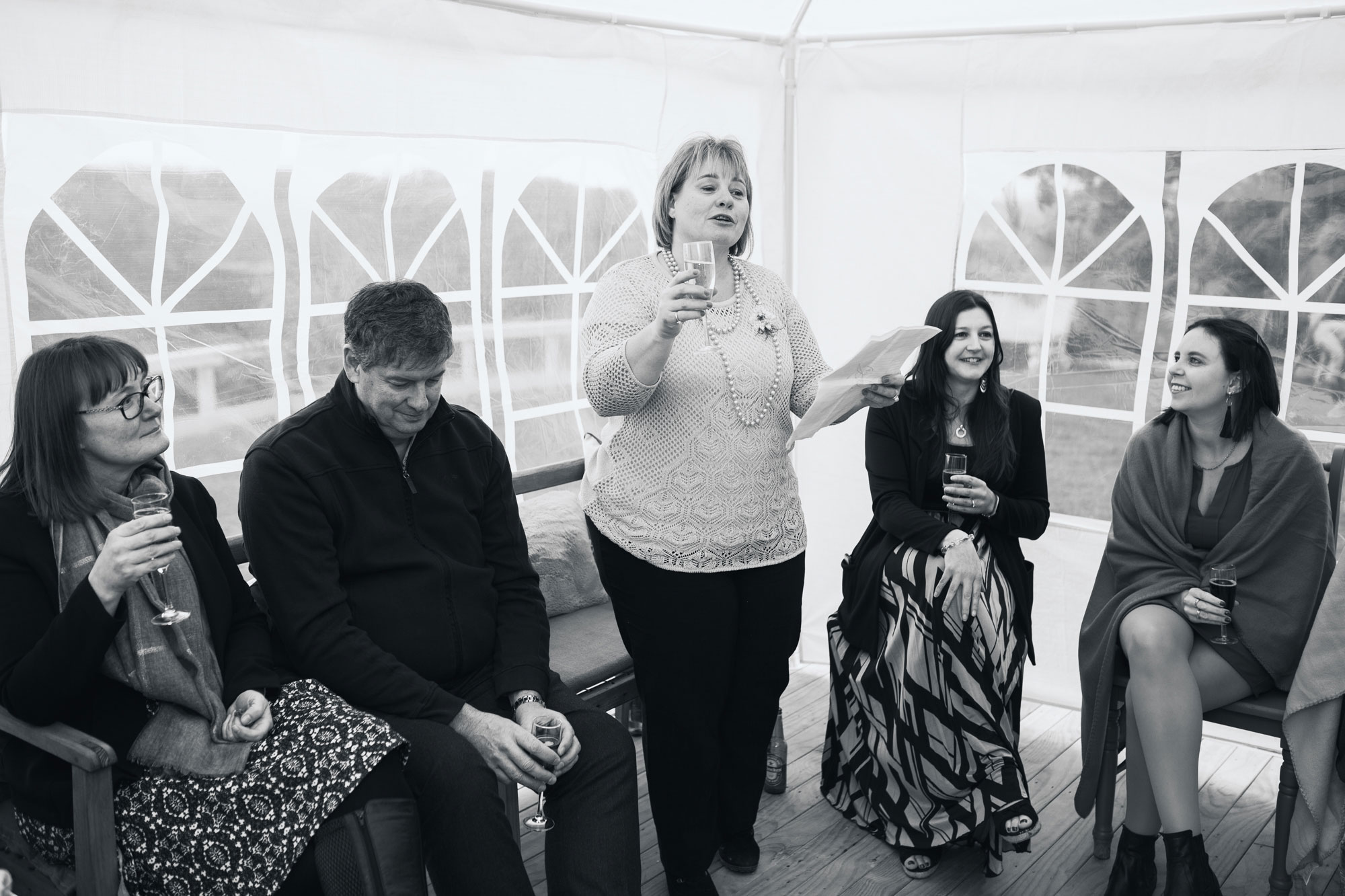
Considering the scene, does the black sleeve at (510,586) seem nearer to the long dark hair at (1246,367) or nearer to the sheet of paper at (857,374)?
the sheet of paper at (857,374)

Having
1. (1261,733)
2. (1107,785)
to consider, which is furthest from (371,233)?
(1261,733)

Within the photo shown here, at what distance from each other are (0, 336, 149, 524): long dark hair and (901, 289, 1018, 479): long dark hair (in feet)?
6.70

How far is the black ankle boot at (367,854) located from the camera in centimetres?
203

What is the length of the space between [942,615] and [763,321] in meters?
0.93

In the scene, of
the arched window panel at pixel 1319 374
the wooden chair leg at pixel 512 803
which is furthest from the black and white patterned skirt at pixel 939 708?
the arched window panel at pixel 1319 374

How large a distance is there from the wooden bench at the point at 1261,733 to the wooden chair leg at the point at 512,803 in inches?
61.3

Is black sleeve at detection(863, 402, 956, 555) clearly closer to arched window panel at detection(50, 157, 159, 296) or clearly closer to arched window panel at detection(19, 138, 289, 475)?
arched window panel at detection(19, 138, 289, 475)

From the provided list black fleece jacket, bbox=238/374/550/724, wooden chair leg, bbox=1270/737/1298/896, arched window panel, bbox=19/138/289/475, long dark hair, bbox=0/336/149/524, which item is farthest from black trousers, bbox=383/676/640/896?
wooden chair leg, bbox=1270/737/1298/896

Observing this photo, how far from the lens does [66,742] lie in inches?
77.5

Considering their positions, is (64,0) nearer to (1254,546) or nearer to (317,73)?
(317,73)

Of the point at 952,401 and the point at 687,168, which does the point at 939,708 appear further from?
the point at 687,168

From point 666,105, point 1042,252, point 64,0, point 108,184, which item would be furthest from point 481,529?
point 1042,252

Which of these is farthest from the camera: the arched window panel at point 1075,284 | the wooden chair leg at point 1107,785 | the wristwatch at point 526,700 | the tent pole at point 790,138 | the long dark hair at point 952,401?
the tent pole at point 790,138

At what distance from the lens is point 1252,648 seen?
9.44 feet
